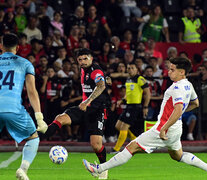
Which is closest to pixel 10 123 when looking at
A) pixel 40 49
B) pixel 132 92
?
pixel 132 92

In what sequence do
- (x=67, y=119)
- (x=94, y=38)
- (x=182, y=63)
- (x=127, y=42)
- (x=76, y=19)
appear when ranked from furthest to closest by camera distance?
(x=127, y=42)
(x=76, y=19)
(x=94, y=38)
(x=67, y=119)
(x=182, y=63)

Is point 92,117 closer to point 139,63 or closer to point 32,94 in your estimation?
point 32,94

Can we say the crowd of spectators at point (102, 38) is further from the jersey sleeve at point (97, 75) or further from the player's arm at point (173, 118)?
the player's arm at point (173, 118)

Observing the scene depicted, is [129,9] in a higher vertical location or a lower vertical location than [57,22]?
higher

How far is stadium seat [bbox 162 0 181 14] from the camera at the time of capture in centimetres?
2169

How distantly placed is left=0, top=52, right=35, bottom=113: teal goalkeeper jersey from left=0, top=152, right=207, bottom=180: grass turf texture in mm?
2047

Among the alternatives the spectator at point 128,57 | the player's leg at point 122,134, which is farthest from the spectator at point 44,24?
the player's leg at point 122,134

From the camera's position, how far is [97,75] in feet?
34.1

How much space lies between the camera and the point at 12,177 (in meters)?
9.73

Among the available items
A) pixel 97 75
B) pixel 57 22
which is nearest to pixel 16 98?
pixel 97 75

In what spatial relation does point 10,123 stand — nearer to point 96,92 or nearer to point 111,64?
point 96,92

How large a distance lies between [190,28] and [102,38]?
9.98 feet

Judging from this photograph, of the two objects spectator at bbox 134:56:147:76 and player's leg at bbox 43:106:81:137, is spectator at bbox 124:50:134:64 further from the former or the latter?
player's leg at bbox 43:106:81:137

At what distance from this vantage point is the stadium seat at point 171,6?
21688 mm
